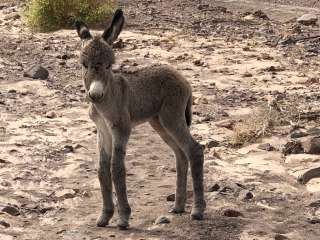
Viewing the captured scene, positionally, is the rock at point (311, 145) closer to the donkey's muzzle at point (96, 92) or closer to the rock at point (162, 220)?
the rock at point (162, 220)

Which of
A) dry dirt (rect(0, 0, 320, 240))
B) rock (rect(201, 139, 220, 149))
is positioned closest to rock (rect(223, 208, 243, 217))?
dry dirt (rect(0, 0, 320, 240))

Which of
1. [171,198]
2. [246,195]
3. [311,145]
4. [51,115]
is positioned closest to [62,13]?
[51,115]

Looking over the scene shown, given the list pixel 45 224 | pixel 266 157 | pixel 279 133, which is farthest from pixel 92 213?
pixel 279 133

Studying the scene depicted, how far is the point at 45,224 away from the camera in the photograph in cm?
693

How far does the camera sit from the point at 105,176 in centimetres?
668

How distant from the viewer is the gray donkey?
20.3 ft

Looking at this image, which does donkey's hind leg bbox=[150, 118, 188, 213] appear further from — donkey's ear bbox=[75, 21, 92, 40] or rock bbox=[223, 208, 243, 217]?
donkey's ear bbox=[75, 21, 92, 40]

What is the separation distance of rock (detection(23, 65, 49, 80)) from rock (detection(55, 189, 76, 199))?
5276mm

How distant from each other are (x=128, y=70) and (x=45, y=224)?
1629 mm

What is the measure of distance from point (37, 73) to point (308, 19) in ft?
23.4

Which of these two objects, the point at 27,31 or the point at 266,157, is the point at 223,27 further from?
the point at 266,157

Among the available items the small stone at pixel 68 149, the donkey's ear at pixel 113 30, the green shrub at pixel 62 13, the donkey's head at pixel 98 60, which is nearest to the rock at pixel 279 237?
the donkey's head at pixel 98 60

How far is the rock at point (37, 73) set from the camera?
12.7 m

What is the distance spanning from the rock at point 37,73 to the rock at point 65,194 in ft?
17.3
